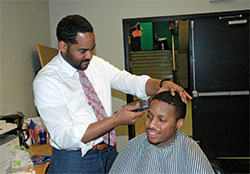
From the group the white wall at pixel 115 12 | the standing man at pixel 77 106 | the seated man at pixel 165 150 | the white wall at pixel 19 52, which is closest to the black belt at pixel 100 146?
the standing man at pixel 77 106

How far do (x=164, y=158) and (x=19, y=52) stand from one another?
2052 mm

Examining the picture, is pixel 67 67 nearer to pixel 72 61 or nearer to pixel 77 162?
pixel 72 61

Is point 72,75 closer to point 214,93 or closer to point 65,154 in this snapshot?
point 65,154

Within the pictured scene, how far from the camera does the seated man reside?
5.13 ft

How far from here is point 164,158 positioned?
168cm

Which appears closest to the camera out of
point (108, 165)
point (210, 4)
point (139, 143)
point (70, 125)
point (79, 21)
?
point (70, 125)

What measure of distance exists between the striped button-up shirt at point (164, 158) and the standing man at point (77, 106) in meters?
0.12

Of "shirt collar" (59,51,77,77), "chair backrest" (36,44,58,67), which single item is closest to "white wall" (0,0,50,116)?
"chair backrest" (36,44,58,67)

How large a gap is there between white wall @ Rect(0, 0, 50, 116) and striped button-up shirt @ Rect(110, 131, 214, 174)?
1.43 meters

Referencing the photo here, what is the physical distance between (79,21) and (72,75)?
1.06 ft

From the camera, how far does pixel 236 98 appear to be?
13.0 ft

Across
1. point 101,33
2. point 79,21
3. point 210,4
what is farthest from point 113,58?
point 79,21

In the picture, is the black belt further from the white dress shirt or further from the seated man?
the seated man

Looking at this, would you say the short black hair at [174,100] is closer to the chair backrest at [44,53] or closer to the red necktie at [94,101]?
the red necktie at [94,101]
